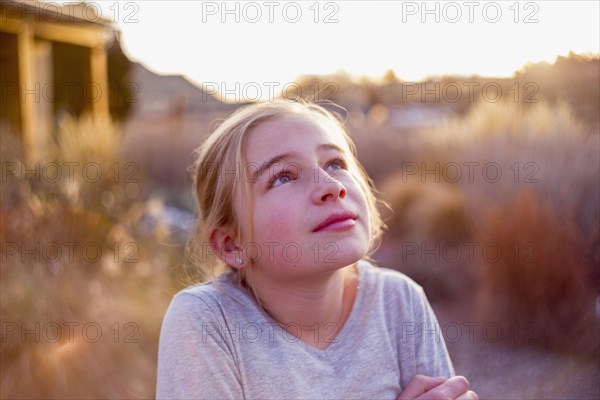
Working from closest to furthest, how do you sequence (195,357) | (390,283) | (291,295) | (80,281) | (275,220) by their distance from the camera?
(195,357)
(275,220)
(291,295)
(390,283)
(80,281)

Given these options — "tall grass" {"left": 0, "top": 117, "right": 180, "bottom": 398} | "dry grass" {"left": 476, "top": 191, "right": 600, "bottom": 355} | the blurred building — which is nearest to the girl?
"dry grass" {"left": 476, "top": 191, "right": 600, "bottom": 355}

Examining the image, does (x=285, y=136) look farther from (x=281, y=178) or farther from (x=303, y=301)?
(x=303, y=301)

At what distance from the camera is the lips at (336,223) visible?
1427mm

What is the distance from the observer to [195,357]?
138cm

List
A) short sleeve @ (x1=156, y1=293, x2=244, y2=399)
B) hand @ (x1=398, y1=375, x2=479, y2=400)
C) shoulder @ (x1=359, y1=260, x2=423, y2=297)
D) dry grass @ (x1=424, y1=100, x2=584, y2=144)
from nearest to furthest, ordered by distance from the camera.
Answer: short sleeve @ (x1=156, y1=293, x2=244, y2=399), hand @ (x1=398, y1=375, x2=479, y2=400), shoulder @ (x1=359, y1=260, x2=423, y2=297), dry grass @ (x1=424, y1=100, x2=584, y2=144)

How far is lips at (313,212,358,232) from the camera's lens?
1.43m

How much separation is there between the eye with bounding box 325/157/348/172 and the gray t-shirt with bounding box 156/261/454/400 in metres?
0.35

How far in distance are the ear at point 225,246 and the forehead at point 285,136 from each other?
0.24 metres

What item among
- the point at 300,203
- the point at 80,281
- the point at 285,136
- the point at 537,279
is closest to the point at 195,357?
the point at 300,203

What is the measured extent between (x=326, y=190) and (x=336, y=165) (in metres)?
0.20

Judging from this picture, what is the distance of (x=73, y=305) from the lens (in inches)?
119

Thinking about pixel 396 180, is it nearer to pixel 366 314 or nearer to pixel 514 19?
pixel 514 19

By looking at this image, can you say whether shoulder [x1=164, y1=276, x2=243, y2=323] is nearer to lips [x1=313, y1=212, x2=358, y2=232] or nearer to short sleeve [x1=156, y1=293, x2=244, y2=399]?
short sleeve [x1=156, y1=293, x2=244, y2=399]

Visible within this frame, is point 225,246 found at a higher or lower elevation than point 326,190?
lower
